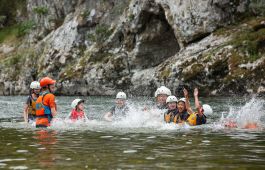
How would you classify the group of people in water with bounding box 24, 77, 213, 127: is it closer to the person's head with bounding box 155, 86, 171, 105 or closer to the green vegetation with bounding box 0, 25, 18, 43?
the person's head with bounding box 155, 86, 171, 105

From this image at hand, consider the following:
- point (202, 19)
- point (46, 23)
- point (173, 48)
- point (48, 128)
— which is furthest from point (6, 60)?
point (48, 128)

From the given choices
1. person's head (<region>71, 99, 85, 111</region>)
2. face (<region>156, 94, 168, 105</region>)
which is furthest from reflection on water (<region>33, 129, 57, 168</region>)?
face (<region>156, 94, 168, 105</region>)

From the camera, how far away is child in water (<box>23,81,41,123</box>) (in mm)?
18641

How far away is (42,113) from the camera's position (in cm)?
1728

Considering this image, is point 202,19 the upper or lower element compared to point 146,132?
upper

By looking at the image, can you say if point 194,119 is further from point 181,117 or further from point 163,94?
point 163,94

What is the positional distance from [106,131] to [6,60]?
57.2 m

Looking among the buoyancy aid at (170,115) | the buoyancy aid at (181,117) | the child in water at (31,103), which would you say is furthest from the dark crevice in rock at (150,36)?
the buoyancy aid at (181,117)

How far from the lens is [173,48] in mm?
53188

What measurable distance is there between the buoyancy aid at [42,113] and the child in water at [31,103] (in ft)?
4.56

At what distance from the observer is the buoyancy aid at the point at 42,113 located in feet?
56.2

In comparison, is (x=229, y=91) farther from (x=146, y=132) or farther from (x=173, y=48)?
(x=146, y=132)

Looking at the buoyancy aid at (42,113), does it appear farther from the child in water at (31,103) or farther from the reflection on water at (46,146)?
the child in water at (31,103)

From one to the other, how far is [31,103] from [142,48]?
3353 cm
